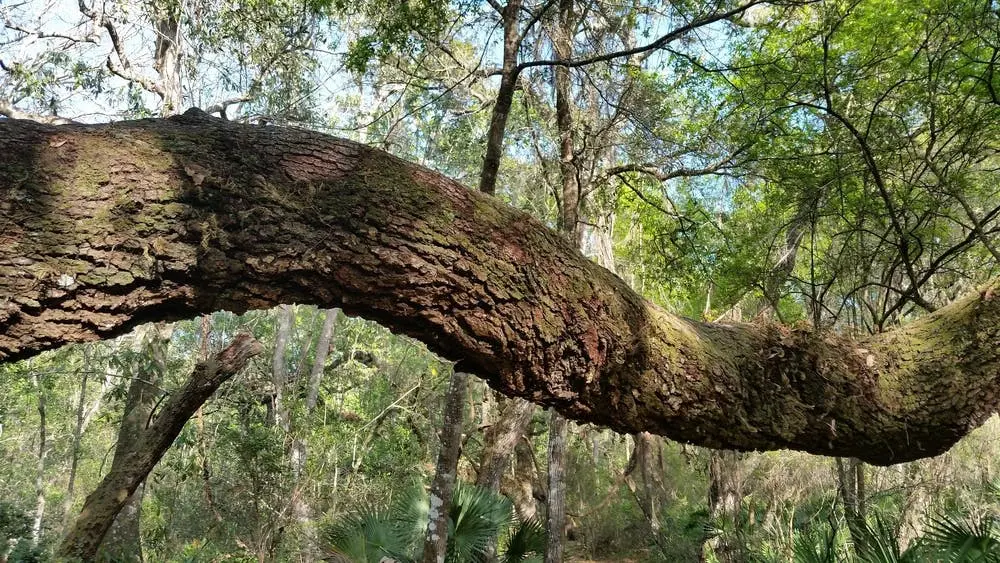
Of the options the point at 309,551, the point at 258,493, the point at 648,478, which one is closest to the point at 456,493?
the point at 258,493

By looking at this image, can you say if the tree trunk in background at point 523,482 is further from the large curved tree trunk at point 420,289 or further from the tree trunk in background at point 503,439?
the large curved tree trunk at point 420,289

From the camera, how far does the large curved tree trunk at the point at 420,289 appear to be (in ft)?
4.37

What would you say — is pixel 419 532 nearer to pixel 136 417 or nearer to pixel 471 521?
pixel 471 521

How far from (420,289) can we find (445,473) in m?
3.93

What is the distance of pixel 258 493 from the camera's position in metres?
7.46

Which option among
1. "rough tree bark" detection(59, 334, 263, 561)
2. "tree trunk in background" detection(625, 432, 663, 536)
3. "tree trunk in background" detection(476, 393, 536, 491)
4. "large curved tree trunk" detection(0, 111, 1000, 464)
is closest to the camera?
"large curved tree trunk" detection(0, 111, 1000, 464)

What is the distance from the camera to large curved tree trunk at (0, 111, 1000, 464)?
1.33 m

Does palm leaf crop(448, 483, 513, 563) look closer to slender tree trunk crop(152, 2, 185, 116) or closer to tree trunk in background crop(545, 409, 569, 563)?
tree trunk in background crop(545, 409, 569, 563)

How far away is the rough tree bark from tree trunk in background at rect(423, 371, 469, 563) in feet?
5.76

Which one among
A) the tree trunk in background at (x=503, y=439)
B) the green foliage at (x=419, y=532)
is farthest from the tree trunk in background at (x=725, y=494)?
the tree trunk in background at (x=503, y=439)

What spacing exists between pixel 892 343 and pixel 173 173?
240cm

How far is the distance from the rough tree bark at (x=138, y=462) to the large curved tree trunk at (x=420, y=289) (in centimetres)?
287

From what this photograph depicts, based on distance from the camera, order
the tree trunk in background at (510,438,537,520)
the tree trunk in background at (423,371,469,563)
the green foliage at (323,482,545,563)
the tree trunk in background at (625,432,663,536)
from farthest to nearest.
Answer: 1. the tree trunk in background at (625,432,663,536)
2. the tree trunk in background at (510,438,537,520)
3. the green foliage at (323,482,545,563)
4. the tree trunk in background at (423,371,469,563)

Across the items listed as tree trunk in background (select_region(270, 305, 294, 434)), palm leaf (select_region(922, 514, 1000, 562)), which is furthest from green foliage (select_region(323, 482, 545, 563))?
tree trunk in background (select_region(270, 305, 294, 434))
